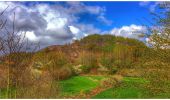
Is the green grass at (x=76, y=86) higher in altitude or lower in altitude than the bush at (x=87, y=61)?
lower

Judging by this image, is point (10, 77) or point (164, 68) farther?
point (164, 68)

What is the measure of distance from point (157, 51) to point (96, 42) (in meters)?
50.4

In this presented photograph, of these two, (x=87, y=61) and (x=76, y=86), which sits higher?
(x=87, y=61)

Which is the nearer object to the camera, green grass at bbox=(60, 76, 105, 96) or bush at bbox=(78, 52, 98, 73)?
green grass at bbox=(60, 76, 105, 96)

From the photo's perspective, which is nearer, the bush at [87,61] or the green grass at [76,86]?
the green grass at [76,86]

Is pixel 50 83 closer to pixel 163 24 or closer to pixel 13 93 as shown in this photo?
pixel 13 93

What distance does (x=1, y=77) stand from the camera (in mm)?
8227

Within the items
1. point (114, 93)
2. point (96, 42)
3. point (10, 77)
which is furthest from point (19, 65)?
point (96, 42)

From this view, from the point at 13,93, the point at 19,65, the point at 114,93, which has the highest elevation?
the point at 19,65

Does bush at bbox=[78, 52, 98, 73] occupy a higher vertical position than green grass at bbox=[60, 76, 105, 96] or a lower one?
higher

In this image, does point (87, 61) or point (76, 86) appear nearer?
point (76, 86)

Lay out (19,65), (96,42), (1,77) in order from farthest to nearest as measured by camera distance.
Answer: (96,42) → (1,77) → (19,65)

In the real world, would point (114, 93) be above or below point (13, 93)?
below

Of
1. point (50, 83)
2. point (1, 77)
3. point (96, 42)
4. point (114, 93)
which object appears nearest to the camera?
point (1, 77)
